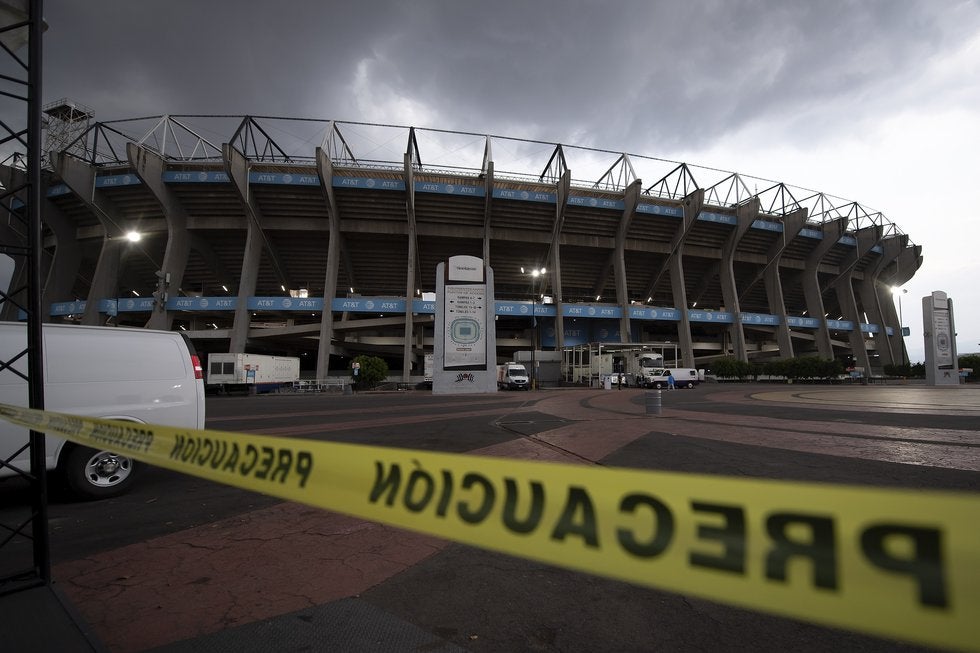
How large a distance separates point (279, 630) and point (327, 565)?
2.88 ft

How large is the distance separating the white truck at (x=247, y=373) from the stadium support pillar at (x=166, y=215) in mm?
8841

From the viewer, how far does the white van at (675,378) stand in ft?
106

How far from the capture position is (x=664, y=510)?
1.11m

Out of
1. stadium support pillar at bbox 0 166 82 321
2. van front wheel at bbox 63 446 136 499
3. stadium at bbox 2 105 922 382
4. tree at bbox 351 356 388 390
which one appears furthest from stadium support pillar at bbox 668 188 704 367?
stadium support pillar at bbox 0 166 82 321

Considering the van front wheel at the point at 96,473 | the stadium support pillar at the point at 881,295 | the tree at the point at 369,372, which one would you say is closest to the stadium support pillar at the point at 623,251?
the tree at the point at 369,372

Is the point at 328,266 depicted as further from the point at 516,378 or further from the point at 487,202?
the point at 516,378

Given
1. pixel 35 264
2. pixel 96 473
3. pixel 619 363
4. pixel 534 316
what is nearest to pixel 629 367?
pixel 619 363

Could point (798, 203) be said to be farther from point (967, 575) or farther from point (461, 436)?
point (967, 575)

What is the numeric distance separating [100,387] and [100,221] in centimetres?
4476

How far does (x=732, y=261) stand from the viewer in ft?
157

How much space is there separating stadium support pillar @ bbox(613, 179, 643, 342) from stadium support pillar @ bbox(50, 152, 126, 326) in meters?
44.8

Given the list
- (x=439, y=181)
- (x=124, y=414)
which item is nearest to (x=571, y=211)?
(x=439, y=181)

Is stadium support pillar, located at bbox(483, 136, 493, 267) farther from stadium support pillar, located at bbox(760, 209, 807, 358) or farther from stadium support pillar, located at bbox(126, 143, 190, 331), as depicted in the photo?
stadium support pillar, located at bbox(760, 209, 807, 358)

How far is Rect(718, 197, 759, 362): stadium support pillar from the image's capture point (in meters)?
43.2
